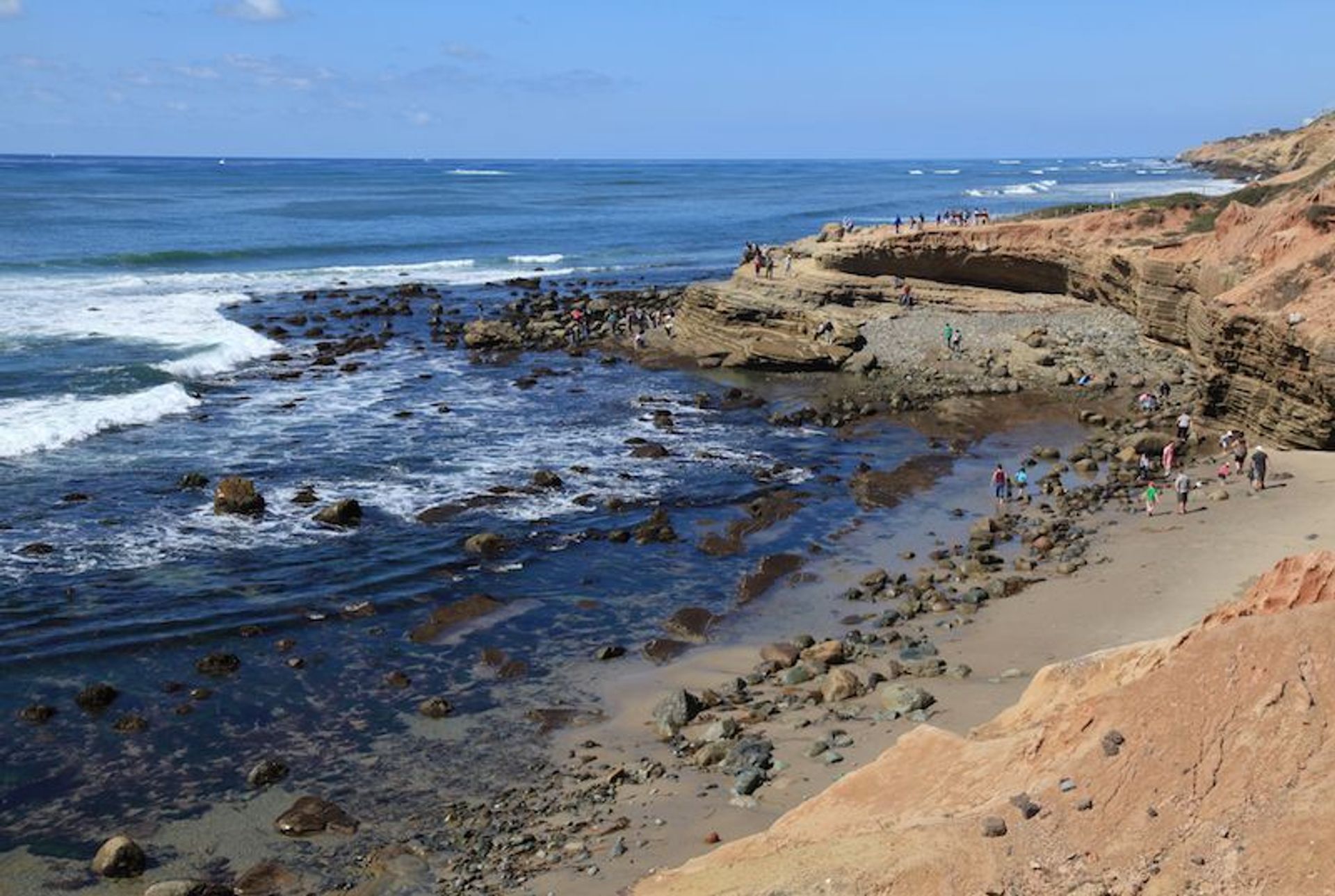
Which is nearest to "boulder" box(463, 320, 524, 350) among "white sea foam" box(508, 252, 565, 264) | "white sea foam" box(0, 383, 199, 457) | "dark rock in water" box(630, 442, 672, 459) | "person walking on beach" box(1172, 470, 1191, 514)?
"white sea foam" box(0, 383, 199, 457)

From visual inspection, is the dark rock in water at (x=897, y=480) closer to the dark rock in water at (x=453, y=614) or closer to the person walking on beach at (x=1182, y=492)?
the person walking on beach at (x=1182, y=492)

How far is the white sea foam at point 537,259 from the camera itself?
74.8 m

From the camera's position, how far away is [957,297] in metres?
46.9

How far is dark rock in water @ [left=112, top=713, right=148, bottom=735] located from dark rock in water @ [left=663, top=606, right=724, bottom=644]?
826 cm

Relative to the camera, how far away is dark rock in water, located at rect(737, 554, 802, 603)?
74.2 feet

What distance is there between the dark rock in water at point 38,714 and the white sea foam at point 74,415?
49.9ft

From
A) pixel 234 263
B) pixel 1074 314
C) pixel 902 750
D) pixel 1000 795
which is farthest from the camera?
pixel 234 263

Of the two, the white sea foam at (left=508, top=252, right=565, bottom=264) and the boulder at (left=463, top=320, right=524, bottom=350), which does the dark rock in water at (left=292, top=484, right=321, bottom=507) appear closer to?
the boulder at (left=463, top=320, right=524, bottom=350)

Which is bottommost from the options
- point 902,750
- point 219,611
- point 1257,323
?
point 219,611

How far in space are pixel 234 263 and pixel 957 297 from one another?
44.7 metres

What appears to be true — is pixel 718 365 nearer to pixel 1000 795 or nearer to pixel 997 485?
pixel 997 485

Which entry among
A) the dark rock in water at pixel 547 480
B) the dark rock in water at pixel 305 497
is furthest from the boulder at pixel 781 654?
the dark rock in water at pixel 305 497

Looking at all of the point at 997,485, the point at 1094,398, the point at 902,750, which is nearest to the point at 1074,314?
the point at 1094,398

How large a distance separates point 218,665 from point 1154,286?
3117 cm
